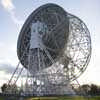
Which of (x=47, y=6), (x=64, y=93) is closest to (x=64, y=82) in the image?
(x=64, y=93)

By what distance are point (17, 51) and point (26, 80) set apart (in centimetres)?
741

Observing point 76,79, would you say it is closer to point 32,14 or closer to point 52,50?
point 52,50

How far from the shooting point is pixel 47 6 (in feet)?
106

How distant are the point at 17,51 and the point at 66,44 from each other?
33.8 ft

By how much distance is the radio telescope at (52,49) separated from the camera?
28.8 meters

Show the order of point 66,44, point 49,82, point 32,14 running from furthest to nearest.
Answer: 1. point 32,14
2. point 66,44
3. point 49,82

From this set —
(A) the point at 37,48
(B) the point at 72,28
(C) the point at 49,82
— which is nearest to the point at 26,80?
(C) the point at 49,82

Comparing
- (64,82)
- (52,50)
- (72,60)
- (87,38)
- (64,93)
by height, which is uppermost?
(87,38)

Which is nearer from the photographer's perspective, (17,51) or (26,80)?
(26,80)

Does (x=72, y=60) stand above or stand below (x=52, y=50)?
below

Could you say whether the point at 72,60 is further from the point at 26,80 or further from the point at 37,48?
the point at 26,80

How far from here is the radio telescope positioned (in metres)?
28.8

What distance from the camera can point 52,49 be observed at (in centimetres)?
3097

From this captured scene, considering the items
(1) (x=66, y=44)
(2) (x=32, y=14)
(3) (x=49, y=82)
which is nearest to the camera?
(3) (x=49, y=82)
